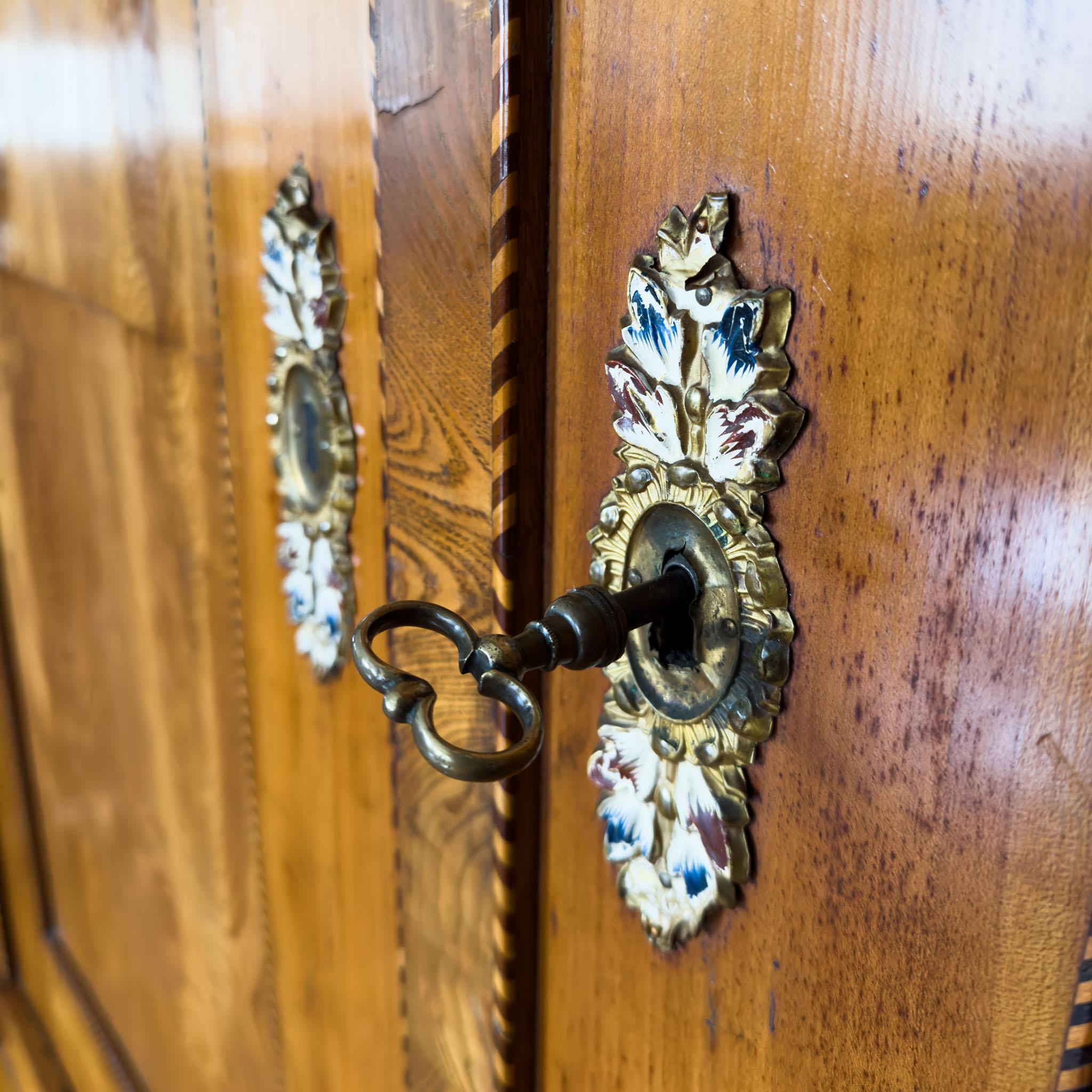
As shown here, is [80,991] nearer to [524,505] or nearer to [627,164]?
[524,505]

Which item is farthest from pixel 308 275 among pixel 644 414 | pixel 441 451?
pixel 644 414

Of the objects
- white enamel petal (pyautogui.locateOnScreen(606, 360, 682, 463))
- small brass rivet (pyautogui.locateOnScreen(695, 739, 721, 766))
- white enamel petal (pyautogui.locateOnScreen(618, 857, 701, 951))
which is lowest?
white enamel petal (pyautogui.locateOnScreen(618, 857, 701, 951))

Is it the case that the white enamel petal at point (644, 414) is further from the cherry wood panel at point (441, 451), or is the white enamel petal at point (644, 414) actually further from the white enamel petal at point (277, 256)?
the white enamel petal at point (277, 256)

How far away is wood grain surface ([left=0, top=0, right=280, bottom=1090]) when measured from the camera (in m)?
0.68

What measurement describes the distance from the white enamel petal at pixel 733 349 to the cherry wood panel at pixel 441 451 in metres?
0.12

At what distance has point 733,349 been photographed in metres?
0.31

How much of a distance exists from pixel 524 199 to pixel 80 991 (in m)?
1.14

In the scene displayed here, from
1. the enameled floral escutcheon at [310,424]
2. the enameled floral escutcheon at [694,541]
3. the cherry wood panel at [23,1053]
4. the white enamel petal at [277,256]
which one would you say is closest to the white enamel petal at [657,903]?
the enameled floral escutcheon at [694,541]

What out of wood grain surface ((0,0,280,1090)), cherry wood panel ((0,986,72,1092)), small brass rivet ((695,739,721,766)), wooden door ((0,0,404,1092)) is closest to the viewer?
small brass rivet ((695,739,721,766))

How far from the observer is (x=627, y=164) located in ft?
1.13

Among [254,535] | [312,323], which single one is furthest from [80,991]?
[312,323]

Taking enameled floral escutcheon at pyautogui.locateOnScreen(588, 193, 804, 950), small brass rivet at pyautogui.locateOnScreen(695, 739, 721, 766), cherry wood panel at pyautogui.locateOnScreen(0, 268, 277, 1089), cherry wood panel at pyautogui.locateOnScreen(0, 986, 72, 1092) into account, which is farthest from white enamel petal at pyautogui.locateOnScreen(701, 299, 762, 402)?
cherry wood panel at pyautogui.locateOnScreen(0, 986, 72, 1092)

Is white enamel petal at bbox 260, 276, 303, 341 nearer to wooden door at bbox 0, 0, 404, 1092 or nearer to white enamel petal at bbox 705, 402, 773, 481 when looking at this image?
wooden door at bbox 0, 0, 404, 1092

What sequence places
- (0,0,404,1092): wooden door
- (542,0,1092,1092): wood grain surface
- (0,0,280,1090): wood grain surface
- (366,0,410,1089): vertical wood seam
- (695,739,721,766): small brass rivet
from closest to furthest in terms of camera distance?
1. (542,0,1092,1092): wood grain surface
2. (695,739,721,766): small brass rivet
3. (366,0,410,1089): vertical wood seam
4. (0,0,404,1092): wooden door
5. (0,0,280,1090): wood grain surface
